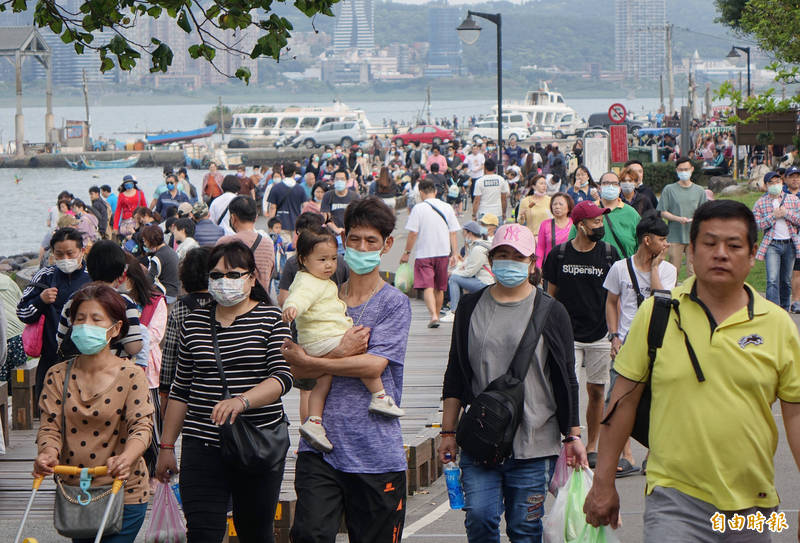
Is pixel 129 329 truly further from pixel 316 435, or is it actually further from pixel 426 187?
pixel 426 187

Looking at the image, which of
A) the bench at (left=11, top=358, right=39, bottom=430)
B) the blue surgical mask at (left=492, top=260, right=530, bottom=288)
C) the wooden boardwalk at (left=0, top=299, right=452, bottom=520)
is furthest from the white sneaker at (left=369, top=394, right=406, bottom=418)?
the bench at (left=11, top=358, right=39, bottom=430)

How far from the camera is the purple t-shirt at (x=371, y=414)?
502 centimetres

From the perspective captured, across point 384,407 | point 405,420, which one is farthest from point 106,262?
point 405,420

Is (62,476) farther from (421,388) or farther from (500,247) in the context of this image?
(421,388)

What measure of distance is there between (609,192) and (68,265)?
500cm

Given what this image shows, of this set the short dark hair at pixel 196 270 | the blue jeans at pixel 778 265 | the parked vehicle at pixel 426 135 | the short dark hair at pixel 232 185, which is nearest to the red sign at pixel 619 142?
the blue jeans at pixel 778 265

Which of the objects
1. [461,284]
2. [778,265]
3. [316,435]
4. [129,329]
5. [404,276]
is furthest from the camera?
[404,276]

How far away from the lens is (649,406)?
14.0 feet

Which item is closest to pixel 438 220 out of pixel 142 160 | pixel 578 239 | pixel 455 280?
pixel 455 280

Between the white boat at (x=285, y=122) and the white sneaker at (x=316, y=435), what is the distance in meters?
89.9

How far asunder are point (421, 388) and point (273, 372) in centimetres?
583

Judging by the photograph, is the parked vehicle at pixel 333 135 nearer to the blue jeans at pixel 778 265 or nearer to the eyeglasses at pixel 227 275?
the blue jeans at pixel 778 265

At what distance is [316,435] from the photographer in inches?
195

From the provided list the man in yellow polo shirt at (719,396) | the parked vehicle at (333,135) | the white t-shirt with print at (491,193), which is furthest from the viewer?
the parked vehicle at (333,135)
